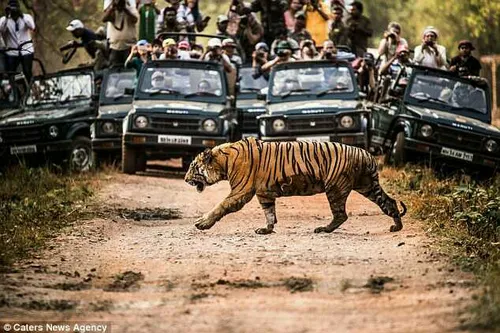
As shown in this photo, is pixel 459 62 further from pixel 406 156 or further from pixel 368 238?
pixel 368 238

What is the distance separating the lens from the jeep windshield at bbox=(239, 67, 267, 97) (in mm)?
20922

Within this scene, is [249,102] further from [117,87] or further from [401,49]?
[401,49]

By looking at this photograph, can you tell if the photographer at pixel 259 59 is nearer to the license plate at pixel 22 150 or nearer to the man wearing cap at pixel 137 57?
the man wearing cap at pixel 137 57

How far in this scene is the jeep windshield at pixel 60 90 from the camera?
20328 millimetres

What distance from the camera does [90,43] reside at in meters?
22.2

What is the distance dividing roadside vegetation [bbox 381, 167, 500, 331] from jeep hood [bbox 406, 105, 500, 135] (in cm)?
73

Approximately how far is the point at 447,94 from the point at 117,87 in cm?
491

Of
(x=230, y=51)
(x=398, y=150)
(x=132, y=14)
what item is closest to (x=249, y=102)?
(x=230, y=51)

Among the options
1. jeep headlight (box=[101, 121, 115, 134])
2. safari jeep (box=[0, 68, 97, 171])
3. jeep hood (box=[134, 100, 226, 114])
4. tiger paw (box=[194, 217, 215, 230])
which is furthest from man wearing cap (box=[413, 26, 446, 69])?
tiger paw (box=[194, 217, 215, 230])

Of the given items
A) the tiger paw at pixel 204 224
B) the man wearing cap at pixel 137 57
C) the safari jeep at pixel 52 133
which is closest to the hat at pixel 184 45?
the man wearing cap at pixel 137 57

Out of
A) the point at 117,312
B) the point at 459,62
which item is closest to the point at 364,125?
the point at 459,62

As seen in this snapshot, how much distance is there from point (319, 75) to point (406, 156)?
174 centimetres

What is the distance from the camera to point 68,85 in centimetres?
2047

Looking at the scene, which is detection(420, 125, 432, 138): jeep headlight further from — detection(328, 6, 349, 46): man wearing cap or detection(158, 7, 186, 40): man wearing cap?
detection(158, 7, 186, 40): man wearing cap
